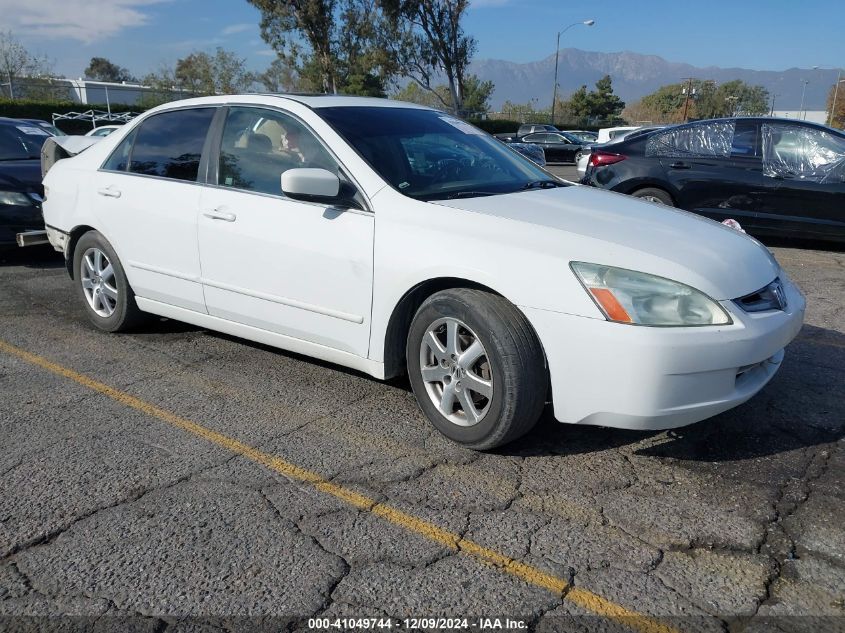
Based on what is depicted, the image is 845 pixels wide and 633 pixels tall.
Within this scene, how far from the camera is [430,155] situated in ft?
13.6

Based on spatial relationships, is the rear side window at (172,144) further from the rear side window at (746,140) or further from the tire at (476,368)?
the rear side window at (746,140)

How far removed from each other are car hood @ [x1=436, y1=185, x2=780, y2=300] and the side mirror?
53cm

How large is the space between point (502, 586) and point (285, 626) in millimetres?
711

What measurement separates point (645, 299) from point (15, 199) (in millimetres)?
6674

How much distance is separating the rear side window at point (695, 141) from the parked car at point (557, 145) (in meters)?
21.1

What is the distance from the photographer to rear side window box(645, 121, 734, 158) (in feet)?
28.7

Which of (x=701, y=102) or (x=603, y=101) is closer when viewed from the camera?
(x=603, y=101)

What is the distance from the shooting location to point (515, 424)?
3.24 meters

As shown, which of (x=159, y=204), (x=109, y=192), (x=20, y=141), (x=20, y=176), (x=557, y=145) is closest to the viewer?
(x=159, y=204)

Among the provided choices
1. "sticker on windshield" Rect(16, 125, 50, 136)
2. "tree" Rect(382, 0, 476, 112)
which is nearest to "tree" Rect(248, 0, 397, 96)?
"tree" Rect(382, 0, 476, 112)

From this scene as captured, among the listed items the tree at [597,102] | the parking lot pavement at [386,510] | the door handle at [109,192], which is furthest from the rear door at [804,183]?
the tree at [597,102]

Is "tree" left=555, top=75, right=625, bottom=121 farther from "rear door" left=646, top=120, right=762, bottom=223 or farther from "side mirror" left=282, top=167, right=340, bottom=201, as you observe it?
"side mirror" left=282, top=167, right=340, bottom=201

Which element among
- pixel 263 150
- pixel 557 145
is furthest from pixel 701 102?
pixel 263 150

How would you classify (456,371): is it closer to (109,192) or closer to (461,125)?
(461,125)
